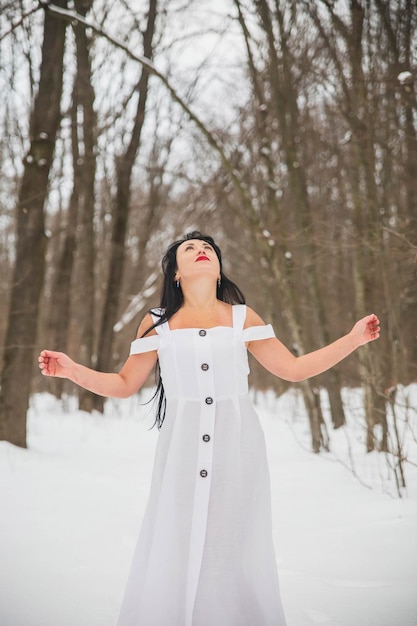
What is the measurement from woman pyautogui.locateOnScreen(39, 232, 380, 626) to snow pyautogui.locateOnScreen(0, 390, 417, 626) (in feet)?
2.46

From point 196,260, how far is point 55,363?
0.81 m

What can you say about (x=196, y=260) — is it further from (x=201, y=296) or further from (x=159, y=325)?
(x=159, y=325)

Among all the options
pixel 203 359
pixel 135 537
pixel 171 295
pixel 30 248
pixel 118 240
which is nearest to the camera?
pixel 203 359

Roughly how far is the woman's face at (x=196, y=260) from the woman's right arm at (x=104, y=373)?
0.29 metres

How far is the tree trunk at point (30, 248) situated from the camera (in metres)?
6.74

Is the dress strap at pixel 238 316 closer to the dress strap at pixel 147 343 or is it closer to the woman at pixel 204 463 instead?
the woman at pixel 204 463

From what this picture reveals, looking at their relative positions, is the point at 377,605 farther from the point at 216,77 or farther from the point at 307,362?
the point at 216,77

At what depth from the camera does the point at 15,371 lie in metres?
6.81

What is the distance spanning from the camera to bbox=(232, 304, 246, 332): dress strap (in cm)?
302

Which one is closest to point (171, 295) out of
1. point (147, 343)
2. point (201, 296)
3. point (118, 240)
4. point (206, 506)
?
point (201, 296)

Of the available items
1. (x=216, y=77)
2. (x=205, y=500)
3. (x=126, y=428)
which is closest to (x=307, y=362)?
(x=205, y=500)

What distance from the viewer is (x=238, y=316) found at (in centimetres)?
307

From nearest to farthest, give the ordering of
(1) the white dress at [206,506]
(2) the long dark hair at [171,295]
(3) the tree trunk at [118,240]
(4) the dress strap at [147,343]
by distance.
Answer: (1) the white dress at [206,506], (4) the dress strap at [147,343], (2) the long dark hair at [171,295], (3) the tree trunk at [118,240]

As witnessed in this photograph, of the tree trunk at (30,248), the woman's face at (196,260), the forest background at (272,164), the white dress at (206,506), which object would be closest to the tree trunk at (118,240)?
the forest background at (272,164)
